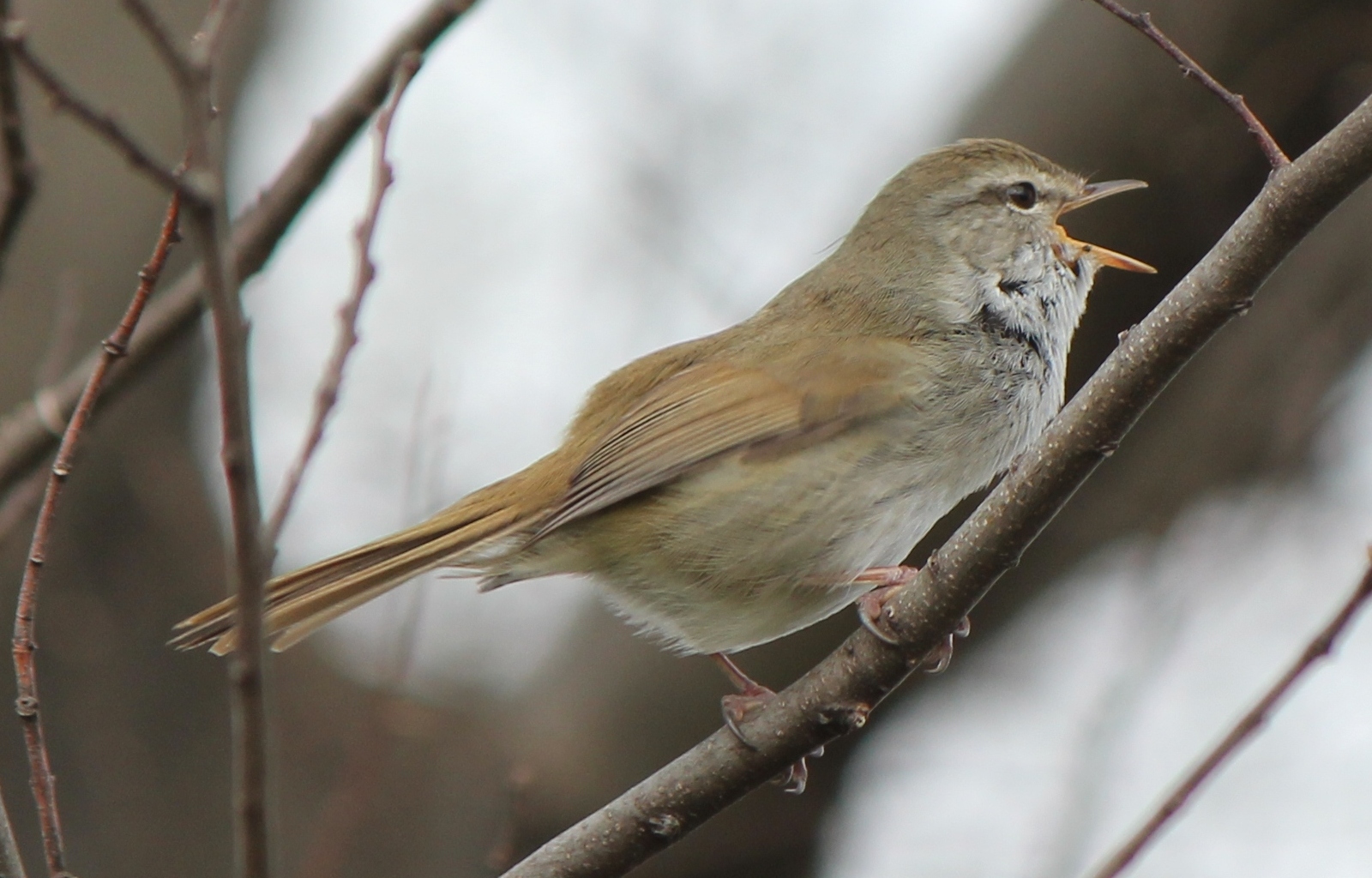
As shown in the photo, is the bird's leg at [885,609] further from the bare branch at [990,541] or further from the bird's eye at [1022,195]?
the bird's eye at [1022,195]

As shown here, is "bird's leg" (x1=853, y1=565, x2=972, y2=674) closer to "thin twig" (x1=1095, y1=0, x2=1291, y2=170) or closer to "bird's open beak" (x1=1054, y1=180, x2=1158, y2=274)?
"thin twig" (x1=1095, y1=0, x2=1291, y2=170)

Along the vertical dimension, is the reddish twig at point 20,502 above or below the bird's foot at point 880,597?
above

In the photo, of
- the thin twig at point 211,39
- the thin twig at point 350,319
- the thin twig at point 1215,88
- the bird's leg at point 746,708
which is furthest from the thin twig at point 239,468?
the thin twig at point 1215,88

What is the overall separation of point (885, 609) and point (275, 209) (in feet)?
5.21

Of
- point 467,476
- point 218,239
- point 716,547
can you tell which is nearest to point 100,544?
point 467,476

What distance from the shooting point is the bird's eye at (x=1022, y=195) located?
4.15 m

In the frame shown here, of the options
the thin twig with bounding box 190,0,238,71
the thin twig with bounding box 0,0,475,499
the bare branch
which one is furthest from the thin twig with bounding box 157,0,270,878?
the thin twig with bounding box 0,0,475,499

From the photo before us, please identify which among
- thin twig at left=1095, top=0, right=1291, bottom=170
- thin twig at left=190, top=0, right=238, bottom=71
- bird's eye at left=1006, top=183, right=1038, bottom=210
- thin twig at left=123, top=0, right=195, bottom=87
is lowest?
thin twig at left=1095, top=0, right=1291, bottom=170

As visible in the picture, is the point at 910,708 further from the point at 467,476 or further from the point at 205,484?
the point at 205,484

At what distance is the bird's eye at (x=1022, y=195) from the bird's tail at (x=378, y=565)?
1712 millimetres

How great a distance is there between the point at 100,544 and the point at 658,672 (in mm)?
2249

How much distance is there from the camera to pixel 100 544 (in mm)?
5309

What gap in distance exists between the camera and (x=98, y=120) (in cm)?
162

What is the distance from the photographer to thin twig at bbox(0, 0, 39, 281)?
2227 mm
